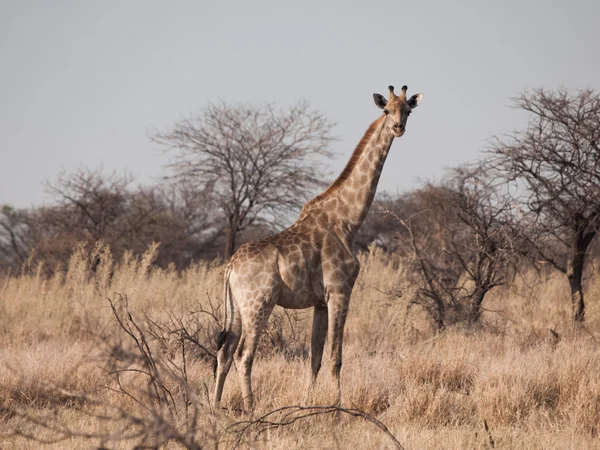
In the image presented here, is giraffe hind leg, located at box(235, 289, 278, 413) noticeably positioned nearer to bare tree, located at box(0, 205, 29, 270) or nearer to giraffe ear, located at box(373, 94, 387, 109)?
giraffe ear, located at box(373, 94, 387, 109)

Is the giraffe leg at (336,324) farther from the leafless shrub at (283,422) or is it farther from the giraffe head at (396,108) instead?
the giraffe head at (396,108)

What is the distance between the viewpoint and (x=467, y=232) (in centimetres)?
1008

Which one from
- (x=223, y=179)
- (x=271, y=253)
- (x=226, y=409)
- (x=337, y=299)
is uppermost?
(x=223, y=179)

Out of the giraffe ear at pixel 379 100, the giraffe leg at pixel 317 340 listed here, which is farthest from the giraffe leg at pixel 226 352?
the giraffe ear at pixel 379 100

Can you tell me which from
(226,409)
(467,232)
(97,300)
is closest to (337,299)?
(226,409)

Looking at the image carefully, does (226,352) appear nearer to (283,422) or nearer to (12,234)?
(283,422)

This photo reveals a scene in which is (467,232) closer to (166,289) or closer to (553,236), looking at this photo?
(553,236)

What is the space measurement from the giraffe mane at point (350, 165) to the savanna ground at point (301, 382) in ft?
4.95

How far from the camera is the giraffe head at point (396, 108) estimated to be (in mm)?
5637

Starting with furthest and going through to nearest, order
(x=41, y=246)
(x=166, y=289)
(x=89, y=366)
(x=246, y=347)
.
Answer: (x=41, y=246), (x=166, y=289), (x=89, y=366), (x=246, y=347)

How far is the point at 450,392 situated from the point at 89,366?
12.2 feet

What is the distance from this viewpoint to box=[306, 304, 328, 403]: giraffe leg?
222 inches

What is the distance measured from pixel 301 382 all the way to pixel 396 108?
2.66 meters

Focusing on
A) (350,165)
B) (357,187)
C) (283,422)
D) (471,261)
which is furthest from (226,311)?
(471,261)
